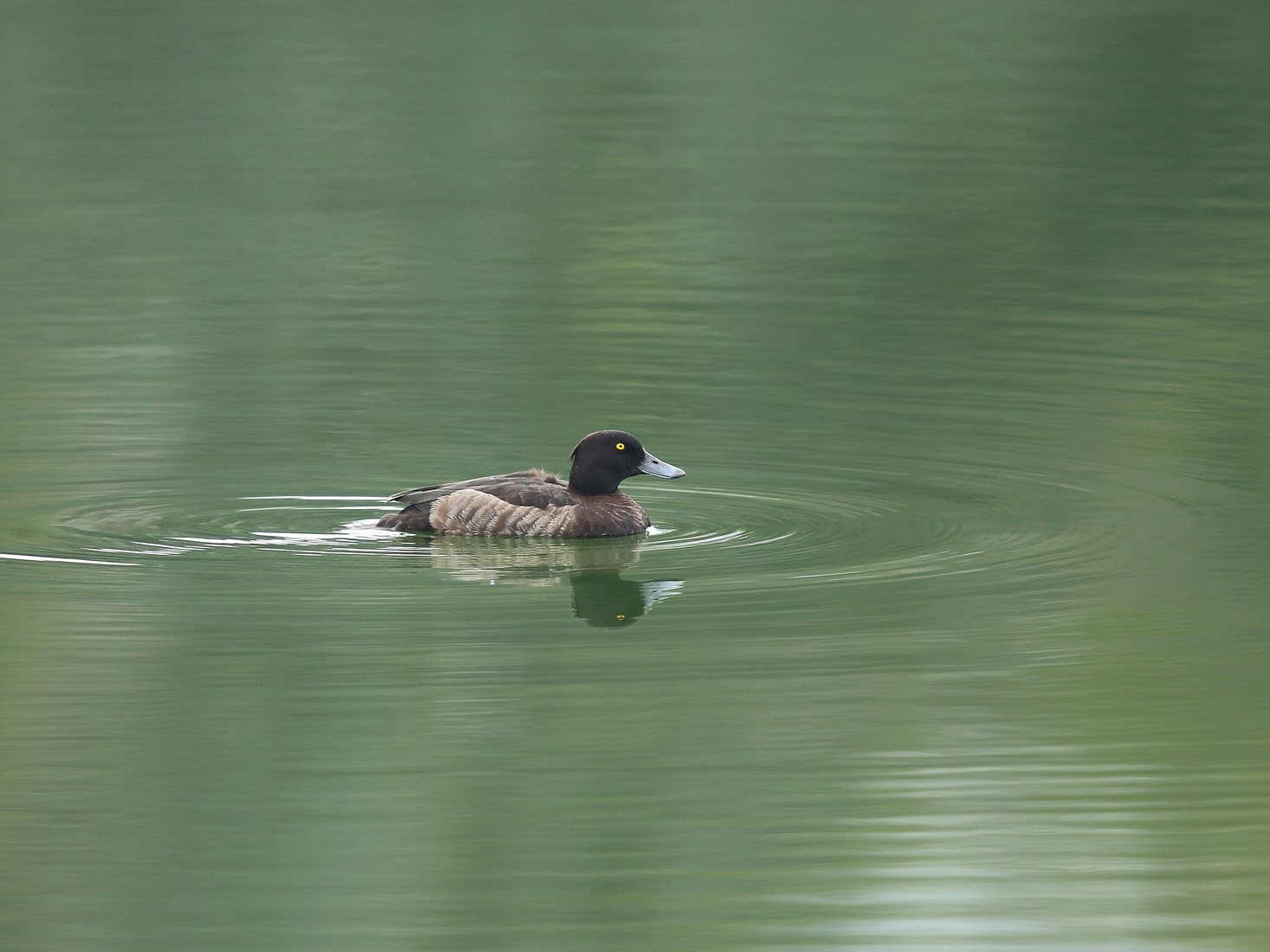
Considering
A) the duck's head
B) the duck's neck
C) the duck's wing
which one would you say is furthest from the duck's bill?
the duck's wing

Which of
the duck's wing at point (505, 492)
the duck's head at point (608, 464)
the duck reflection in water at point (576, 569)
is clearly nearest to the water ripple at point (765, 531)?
the duck reflection in water at point (576, 569)

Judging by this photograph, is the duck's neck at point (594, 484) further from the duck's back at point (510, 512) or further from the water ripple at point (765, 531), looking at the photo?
the water ripple at point (765, 531)

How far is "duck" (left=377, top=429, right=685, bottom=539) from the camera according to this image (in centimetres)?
1238

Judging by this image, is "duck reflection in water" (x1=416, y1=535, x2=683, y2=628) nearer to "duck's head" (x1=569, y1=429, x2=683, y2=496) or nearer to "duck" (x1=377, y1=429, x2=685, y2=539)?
"duck" (x1=377, y1=429, x2=685, y2=539)

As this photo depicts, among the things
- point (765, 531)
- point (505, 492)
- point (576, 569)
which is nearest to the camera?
point (576, 569)

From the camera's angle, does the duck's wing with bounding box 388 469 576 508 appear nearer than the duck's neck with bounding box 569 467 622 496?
Yes

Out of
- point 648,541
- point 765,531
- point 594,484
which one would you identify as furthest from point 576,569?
point 765,531

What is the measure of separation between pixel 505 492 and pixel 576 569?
80cm

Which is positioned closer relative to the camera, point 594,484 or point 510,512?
point 510,512

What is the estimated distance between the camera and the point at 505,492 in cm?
1245

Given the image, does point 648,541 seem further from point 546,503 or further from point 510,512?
point 510,512

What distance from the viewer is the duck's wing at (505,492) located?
12406 mm

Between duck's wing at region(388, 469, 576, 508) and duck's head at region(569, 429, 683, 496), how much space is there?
20 cm

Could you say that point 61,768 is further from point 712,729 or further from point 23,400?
point 23,400
